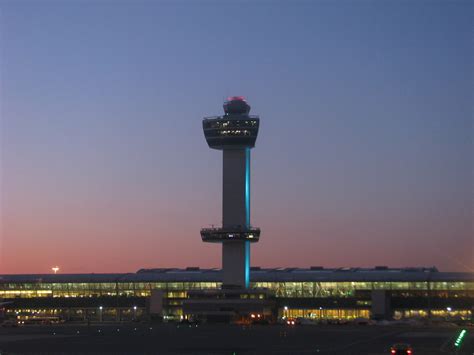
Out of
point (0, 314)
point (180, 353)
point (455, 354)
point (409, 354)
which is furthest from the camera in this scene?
point (0, 314)

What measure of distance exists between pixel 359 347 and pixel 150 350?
67.1 ft

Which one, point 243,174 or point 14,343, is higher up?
point 243,174

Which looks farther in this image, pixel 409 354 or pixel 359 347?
pixel 359 347

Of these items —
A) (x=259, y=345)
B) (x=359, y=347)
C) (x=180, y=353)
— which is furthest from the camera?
(x=259, y=345)

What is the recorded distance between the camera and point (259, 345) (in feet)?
293

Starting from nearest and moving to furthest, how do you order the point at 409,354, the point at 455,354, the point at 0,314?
the point at 409,354 → the point at 455,354 → the point at 0,314

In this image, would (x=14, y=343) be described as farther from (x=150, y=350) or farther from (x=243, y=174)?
(x=243, y=174)

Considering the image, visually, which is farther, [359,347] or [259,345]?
[259,345]

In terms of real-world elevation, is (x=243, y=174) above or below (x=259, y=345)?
above

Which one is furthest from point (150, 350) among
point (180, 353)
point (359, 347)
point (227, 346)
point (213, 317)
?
point (213, 317)

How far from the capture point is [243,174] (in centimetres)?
19975

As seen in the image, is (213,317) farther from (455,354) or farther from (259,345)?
(455,354)

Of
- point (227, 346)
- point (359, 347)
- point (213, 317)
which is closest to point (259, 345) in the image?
point (227, 346)

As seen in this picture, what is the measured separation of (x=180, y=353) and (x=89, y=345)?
17753 millimetres
